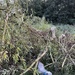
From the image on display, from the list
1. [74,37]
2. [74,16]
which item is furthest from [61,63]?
[74,16]

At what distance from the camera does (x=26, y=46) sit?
4.42m

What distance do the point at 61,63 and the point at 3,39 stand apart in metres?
1.41

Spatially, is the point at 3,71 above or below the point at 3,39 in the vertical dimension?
below

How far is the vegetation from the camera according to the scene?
3.92 metres

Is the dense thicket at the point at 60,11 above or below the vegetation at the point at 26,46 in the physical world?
below

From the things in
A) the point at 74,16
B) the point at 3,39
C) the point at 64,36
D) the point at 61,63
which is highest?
the point at 3,39

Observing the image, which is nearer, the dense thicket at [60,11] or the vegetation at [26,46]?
the vegetation at [26,46]

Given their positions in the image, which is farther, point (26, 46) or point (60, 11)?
point (60, 11)

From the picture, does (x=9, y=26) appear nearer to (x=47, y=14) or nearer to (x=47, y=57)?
(x=47, y=57)

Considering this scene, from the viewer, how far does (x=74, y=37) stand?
5.37 meters

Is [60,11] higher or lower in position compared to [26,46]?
lower

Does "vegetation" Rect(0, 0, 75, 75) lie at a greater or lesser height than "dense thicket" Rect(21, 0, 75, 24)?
greater

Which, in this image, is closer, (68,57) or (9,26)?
(9,26)

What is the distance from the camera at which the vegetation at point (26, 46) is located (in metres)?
3.92
